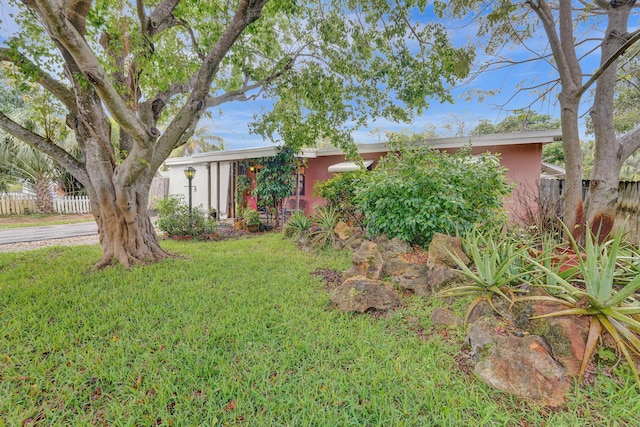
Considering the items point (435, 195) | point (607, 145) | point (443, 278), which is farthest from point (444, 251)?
point (607, 145)

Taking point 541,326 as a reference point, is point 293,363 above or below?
below

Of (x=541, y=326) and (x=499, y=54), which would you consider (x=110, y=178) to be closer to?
(x=541, y=326)

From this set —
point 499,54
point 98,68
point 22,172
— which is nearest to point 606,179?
point 499,54

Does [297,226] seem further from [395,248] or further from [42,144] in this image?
[42,144]

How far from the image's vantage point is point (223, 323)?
315 cm

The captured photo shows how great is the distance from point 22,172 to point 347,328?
17.6 m

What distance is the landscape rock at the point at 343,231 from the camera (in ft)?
22.0

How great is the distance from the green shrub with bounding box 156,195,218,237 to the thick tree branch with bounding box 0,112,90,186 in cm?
356

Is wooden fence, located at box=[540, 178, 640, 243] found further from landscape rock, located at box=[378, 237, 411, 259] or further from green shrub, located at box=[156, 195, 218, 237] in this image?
green shrub, located at box=[156, 195, 218, 237]

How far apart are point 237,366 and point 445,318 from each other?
2184 mm

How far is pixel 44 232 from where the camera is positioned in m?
9.65

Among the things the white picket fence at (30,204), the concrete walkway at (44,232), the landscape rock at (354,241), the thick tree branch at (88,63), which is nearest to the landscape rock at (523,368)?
the landscape rock at (354,241)

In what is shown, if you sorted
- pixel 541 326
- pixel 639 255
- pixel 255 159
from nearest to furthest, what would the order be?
pixel 541 326 → pixel 639 255 → pixel 255 159

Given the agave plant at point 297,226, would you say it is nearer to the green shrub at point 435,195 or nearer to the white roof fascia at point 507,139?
the green shrub at point 435,195
